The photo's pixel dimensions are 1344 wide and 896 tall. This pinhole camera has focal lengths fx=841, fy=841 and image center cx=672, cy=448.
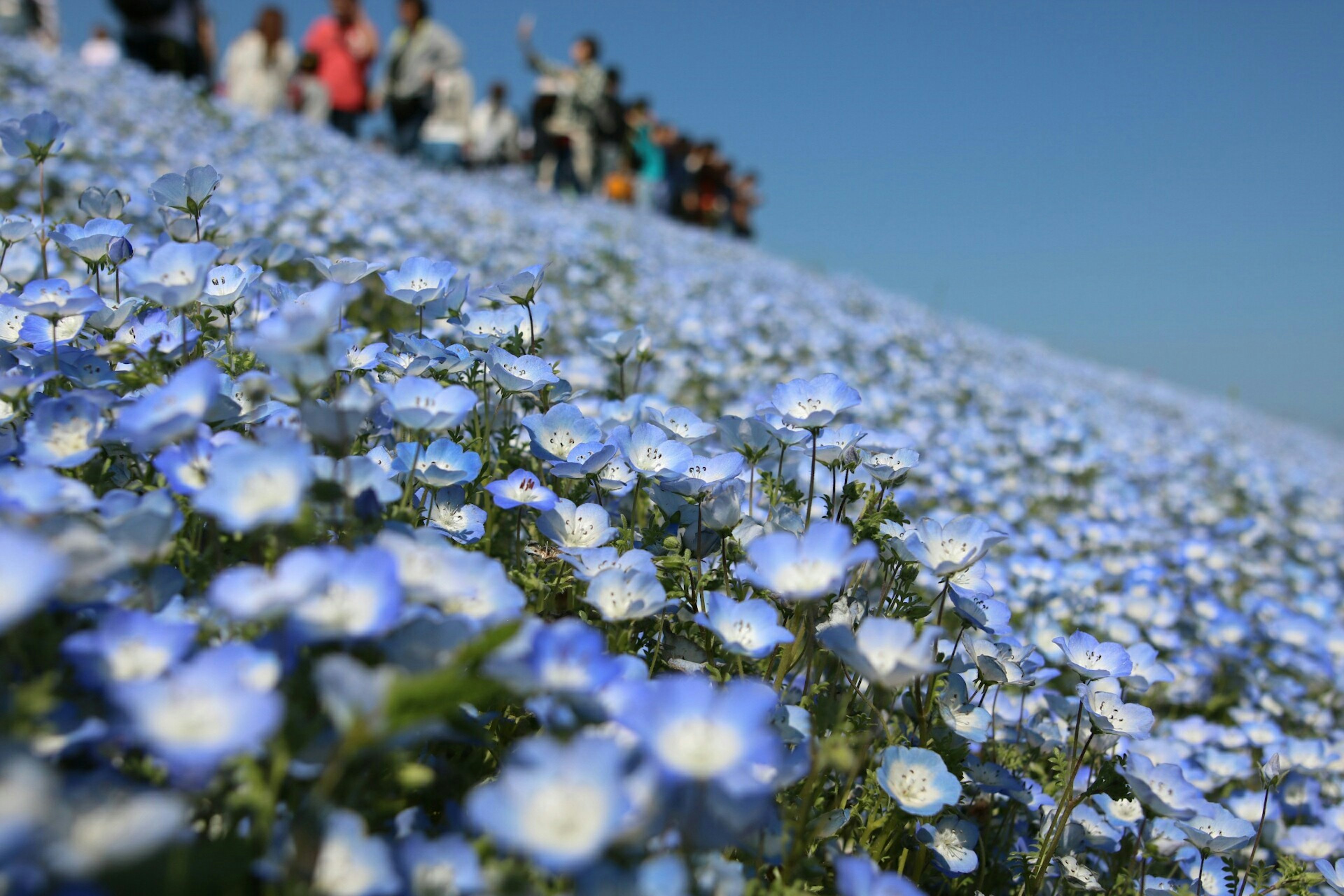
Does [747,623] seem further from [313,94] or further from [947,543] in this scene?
[313,94]

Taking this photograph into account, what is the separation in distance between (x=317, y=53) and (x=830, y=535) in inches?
436

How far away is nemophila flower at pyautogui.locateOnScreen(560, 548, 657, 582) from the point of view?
1.31m

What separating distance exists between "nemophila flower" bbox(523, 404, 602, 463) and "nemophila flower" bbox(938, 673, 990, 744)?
2.57 feet

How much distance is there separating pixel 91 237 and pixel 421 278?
595mm

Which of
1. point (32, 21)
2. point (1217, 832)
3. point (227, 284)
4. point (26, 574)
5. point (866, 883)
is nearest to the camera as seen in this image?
point (26, 574)

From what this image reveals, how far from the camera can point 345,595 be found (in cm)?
88

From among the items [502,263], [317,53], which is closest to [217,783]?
[502,263]

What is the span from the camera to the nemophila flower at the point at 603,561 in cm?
131

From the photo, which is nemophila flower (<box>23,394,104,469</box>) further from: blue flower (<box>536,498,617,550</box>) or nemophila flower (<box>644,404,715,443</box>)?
nemophila flower (<box>644,404,715,443</box>)

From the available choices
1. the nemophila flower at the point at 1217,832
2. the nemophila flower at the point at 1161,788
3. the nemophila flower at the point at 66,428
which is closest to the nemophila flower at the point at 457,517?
the nemophila flower at the point at 66,428

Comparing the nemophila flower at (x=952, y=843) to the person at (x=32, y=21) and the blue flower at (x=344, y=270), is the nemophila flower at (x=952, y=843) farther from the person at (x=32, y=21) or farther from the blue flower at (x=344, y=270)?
the person at (x=32, y=21)

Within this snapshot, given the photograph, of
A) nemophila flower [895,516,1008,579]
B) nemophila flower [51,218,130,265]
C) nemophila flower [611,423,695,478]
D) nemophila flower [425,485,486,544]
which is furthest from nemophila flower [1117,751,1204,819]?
nemophila flower [51,218,130,265]

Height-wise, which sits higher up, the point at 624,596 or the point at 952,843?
the point at 624,596

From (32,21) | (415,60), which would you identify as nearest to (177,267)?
(415,60)
